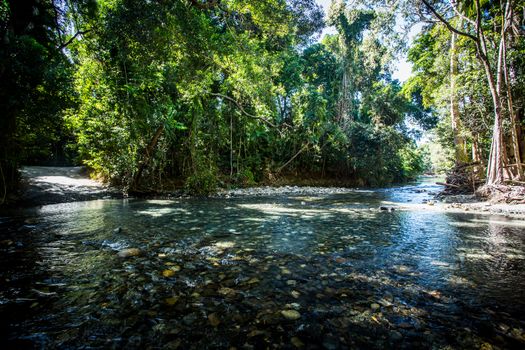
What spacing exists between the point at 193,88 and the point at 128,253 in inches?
343

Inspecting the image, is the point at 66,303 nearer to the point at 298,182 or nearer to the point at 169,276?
the point at 169,276

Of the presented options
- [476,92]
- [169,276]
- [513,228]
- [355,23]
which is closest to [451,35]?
[476,92]

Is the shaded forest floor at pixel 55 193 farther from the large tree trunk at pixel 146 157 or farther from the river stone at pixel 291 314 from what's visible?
the river stone at pixel 291 314

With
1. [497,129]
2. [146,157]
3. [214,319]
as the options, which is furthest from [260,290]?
[497,129]

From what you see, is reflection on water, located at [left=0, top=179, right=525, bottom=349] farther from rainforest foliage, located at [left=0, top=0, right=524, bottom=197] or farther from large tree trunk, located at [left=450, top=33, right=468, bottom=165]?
large tree trunk, located at [left=450, top=33, right=468, bottom=165]

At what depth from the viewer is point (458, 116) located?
12.7 m

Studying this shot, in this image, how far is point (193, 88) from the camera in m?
10.4

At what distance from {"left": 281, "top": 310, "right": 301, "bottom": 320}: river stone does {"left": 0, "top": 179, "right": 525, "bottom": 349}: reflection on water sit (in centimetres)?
1

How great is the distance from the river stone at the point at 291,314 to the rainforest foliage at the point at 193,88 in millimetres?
7133

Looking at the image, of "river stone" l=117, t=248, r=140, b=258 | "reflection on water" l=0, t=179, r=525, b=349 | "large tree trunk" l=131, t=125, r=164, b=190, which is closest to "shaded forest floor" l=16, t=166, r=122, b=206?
"large tree trunk" l=131, t=125, r=164, b=190

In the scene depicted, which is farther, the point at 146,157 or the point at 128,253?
the point at 146,157

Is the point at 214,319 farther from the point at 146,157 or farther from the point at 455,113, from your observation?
the point at 455,113

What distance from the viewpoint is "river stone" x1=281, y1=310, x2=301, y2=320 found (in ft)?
5.71

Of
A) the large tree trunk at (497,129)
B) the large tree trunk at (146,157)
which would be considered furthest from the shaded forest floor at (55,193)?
the large tree trunk at (497,129)
